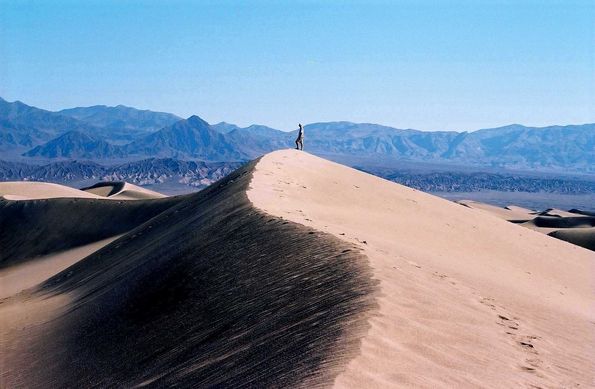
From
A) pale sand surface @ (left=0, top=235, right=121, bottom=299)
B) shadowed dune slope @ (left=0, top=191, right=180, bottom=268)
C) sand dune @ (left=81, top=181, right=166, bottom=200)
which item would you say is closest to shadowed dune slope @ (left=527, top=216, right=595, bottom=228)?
sand dune @ (left=81, top=181, right=166, bottom=200)

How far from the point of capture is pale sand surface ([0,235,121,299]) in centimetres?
2227

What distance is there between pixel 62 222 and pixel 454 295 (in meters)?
29.0

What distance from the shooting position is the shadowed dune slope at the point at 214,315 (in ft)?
20.6

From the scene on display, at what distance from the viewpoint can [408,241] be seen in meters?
14.4

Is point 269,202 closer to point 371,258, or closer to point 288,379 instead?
point 371,258

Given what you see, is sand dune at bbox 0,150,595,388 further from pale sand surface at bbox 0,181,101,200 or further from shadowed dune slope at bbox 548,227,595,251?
pale sand surface at bbox 0,181,101,200

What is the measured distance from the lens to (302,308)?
7434 mm

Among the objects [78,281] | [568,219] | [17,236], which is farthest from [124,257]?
[568,219]

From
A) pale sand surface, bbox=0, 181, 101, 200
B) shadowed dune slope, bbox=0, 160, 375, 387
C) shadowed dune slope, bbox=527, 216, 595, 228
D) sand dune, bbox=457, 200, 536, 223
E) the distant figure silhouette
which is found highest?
the distant figure silhouette

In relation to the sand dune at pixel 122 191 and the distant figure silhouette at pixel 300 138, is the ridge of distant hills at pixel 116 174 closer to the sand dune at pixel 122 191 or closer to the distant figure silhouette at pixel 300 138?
the sand dune at pixel 122 191

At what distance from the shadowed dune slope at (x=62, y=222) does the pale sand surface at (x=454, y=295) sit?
11692mm

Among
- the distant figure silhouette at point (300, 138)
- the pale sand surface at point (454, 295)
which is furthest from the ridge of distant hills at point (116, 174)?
the pale sand surface at point (454, 295)

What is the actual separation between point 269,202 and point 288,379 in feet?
33.1

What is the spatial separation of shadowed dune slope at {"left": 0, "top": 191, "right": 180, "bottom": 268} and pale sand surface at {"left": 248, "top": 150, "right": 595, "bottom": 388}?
11.7 metres
